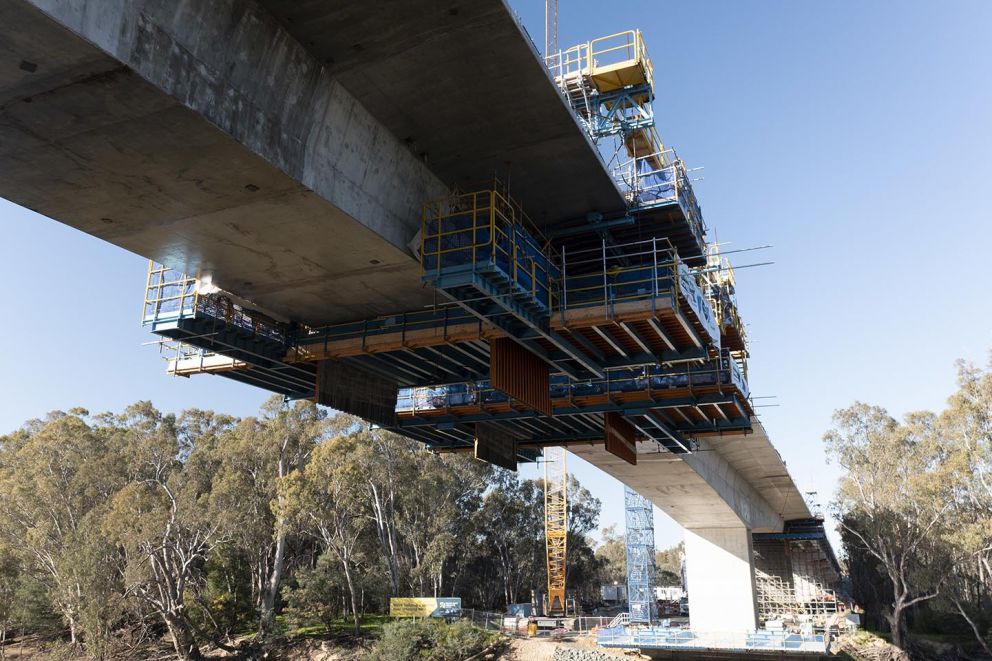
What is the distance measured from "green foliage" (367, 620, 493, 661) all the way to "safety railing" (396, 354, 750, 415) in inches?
831

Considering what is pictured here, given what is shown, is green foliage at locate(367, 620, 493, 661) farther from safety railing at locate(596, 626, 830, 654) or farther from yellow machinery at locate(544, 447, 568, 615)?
yellow machinery at locate(544, 447, 568, 615)

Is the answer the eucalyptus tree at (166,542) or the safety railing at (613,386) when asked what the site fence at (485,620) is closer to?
the eucalyptus tree at (166,542)

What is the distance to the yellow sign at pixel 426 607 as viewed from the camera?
47094 mm

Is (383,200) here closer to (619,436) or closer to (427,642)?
(619,436)

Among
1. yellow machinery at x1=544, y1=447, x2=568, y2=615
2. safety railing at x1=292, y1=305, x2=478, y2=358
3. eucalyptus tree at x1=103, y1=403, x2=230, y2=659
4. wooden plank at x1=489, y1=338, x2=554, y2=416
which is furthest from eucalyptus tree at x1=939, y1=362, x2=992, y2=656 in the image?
eucalyptus tree at x1=103, y1=403, x2=230, y2=659

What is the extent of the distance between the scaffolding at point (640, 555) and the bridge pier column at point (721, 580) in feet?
90.2

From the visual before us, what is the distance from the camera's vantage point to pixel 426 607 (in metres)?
47.6

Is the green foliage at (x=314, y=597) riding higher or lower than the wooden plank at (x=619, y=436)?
lower

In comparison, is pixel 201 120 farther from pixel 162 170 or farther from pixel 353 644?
pixel 353 644

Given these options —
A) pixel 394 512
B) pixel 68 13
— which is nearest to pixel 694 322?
pixel 68 13

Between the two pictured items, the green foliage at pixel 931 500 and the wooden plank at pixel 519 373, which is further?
the green foliage at pixel 931 500

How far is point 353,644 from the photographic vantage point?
45.3m

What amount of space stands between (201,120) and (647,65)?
597 inches

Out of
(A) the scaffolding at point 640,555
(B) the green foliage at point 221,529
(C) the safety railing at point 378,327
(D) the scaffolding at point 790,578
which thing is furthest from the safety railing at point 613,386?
(D) the scaffolding at point 790,578
